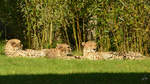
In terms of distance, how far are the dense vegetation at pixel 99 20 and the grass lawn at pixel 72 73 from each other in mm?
2091

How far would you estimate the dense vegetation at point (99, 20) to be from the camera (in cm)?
943

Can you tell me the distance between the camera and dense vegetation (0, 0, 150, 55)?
9430 mm

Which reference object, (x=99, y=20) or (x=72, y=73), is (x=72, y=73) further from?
(x=99, y=20)

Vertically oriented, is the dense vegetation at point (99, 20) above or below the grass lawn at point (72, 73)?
above

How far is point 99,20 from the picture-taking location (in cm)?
954
